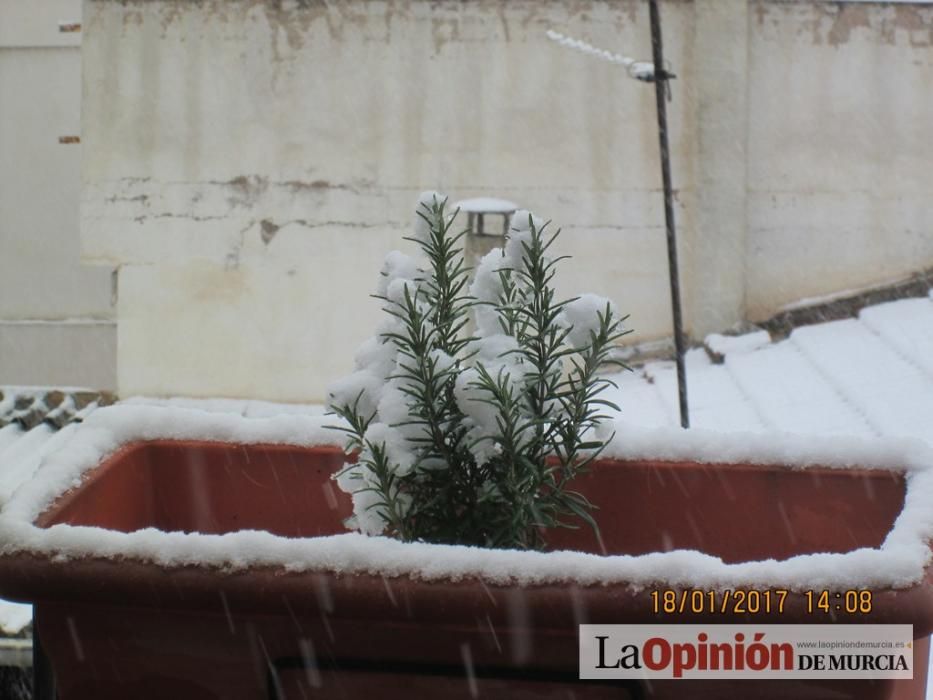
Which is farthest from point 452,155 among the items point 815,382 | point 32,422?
point 32,422

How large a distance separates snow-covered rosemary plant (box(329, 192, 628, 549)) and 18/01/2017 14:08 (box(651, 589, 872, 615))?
216 millimetres

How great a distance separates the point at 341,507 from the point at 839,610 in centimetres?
50

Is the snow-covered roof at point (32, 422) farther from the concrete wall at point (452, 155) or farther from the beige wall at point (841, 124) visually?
the beige wall at point (841, 124)

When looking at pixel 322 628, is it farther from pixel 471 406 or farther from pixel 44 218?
pixel 44 218

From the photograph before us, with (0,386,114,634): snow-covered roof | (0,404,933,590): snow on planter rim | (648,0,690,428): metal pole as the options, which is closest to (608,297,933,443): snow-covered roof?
(648,0,690,428): metal pole

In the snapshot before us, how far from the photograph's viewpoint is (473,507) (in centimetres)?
93

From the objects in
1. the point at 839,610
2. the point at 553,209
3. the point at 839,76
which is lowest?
the point at 839,610

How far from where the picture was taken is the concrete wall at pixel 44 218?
8.35 m

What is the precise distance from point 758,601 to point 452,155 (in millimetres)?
4680

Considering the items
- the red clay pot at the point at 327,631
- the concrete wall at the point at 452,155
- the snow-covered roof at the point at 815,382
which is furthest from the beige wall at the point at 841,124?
the red clay pot at the point at 327,631

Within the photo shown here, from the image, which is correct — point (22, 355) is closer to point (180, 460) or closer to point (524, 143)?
point (524, 143)

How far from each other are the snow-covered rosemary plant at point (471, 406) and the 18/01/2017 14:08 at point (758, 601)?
216 mm

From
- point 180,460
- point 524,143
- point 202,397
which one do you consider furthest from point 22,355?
point 180,460

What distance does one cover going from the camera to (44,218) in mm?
8602
